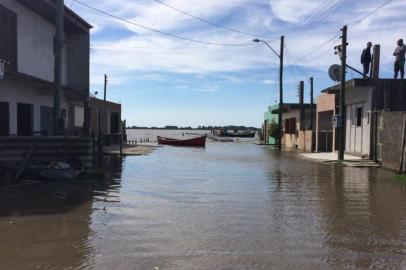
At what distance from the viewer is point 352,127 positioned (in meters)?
28.8

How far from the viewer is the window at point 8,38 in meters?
19.1

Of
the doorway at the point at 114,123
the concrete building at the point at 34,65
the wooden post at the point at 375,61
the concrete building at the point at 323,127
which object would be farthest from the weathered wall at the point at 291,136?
the concrete building at the point at 34,65

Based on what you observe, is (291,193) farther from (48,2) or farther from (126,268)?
(48,2)

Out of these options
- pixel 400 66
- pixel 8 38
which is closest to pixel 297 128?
pixel 400 66

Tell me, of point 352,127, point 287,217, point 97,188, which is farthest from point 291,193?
point 352,127

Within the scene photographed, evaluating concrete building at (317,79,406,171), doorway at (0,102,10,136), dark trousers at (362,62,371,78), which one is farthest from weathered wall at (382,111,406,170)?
doorway at (0,102,10,136)

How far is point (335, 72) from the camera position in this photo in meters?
28.9

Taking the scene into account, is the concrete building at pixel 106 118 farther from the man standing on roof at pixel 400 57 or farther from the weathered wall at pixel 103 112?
Result: the man standing on roof at pixel 400 57

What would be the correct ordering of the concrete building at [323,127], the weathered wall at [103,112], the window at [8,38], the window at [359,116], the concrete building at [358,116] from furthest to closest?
the weathered wall at [103,112] → the concrete building at [323,127] → the window at [359,116] → the concrete building at [358,116] → the window at [8,38]

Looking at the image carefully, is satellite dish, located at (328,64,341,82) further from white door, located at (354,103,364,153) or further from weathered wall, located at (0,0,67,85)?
weathered wall, located at (0,0,67,85)

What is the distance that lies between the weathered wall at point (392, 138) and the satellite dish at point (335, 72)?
7.18m

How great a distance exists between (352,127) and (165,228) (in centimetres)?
2145

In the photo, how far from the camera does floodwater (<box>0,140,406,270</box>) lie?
714 centimetres

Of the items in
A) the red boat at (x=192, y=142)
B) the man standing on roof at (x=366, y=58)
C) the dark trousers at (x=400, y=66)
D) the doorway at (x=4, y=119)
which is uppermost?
the man standing on roof at (x=366, y=58)
